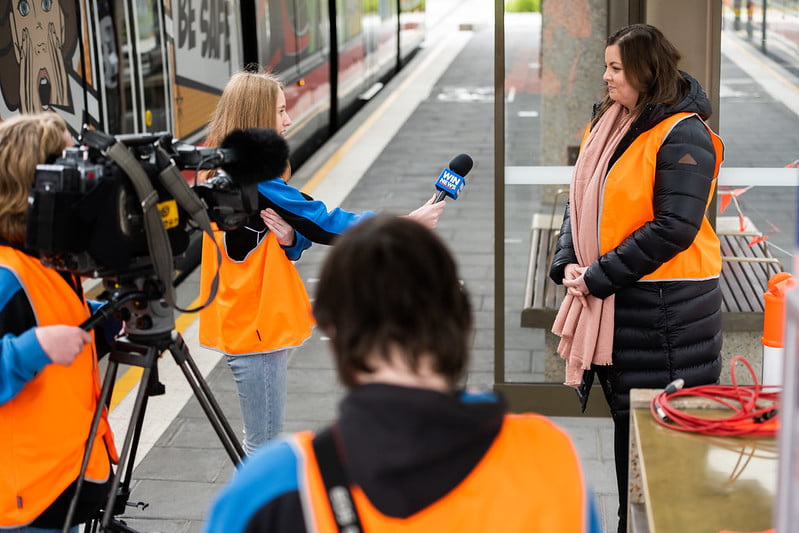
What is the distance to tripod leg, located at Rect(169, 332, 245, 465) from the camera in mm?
2479

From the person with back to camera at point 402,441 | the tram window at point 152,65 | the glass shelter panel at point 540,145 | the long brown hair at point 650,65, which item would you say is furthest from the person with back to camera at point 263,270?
the tram window at point 152,65

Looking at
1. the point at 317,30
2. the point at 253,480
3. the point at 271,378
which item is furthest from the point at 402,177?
the point at 253,480

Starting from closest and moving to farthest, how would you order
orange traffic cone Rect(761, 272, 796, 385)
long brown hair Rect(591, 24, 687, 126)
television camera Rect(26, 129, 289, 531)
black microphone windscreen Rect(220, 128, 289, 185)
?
television camera Rect(26, 129, 289, 531), black microphone windscreen Rect(220, 128, 289, 185), long brown hair Rect(591, 24, 687, 126), orange traffic cone Rect(761, 272, 796, 385)

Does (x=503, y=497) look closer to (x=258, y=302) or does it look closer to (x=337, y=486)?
(x=337, y=486)

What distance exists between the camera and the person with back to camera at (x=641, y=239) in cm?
297

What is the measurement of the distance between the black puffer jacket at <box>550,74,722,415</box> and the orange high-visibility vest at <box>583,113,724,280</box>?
0.02 m

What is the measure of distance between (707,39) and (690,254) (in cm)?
148

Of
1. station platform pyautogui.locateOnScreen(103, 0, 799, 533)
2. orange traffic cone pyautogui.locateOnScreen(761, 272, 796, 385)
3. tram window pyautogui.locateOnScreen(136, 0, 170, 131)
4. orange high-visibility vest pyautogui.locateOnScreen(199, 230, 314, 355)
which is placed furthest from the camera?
tram window pyautogui.locateOnScreen(136, 0, 170, 131)

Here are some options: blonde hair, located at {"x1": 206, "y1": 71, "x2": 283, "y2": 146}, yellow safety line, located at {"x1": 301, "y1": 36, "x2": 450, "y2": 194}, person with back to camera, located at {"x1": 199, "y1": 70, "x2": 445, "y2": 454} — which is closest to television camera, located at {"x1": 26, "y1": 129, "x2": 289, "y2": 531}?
person with back to camera, located at {"x1": 199, "y1": 70, "x2": 445, "y2": 454}

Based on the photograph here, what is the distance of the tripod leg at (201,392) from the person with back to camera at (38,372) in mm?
206

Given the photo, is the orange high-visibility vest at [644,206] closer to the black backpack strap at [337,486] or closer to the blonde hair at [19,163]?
the blonde hair at [19,163]

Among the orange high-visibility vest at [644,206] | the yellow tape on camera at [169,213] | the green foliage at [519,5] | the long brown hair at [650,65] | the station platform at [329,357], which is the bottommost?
the station platform at [329,357]

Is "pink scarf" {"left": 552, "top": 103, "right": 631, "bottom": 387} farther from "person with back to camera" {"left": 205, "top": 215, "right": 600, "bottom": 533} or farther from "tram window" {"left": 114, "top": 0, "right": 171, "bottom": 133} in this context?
"tram window" {"left": 114, "top": 0, "right": 171, "bottom": 133}

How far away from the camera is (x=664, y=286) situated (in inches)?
123
